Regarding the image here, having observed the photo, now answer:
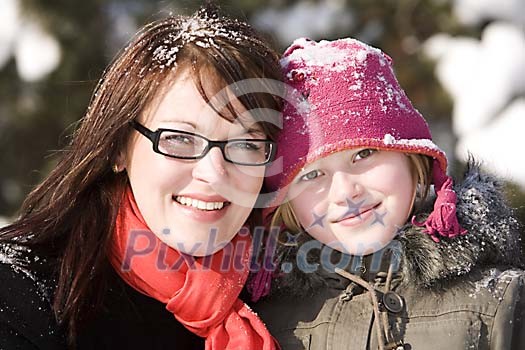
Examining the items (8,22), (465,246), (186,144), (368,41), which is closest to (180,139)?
(186,144)

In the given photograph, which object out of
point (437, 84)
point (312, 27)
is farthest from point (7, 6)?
point (437, 84)

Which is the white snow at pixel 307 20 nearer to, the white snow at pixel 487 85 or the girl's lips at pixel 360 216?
the white snow at pixel 487 85

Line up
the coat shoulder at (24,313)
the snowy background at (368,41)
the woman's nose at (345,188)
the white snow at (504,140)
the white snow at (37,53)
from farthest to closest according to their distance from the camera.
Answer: the white snow at (37,53) → the snowy background at (368,41) → the white snow at (504,140) → the woman's nose at (345,188) → the coat shoulder at (24,313)

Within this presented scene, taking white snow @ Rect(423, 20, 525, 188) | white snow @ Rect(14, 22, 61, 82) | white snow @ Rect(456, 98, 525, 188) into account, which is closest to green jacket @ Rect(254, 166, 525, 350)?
white snow @ Rect(456, 98, 525, 188)

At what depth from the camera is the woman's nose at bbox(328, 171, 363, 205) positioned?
2.21m

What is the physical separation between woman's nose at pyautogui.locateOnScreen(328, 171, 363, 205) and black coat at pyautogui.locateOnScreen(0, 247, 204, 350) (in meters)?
0.57

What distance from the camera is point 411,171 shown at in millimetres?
2303

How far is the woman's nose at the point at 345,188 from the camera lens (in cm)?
221

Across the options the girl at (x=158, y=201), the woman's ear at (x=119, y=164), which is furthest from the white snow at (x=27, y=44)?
the woman's ear at (x=119, y=164)

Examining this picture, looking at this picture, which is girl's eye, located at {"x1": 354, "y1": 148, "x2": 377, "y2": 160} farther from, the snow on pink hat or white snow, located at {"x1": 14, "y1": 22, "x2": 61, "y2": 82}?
white snow, located at {"x1": 14, "y1": 22, "x2": 61, "y2": 82}

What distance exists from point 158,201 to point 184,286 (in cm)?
25

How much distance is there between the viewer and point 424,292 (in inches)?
85.9

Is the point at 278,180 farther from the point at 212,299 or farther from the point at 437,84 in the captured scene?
the point at 437,84

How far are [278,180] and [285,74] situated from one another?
0.99 feet
